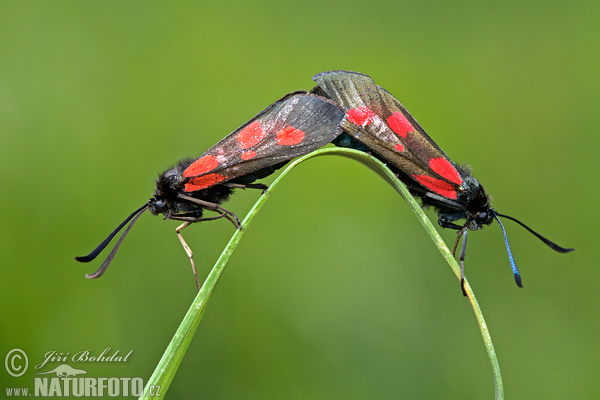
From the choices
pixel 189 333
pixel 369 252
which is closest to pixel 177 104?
pixel 369 252

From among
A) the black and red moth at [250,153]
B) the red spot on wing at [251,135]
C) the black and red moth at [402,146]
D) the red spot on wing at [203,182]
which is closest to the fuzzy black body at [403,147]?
the black and red moth at [402,146]

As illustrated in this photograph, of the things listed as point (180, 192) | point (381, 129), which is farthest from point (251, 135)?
point (381, 129)

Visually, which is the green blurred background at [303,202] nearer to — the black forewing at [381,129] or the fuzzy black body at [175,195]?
the fuzzy black body at [175,195]

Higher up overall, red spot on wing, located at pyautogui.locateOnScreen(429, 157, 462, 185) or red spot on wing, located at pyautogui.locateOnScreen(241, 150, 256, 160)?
red spot on wing, located at pyautogui.locateOnScreen(241, 150, 256, 160)

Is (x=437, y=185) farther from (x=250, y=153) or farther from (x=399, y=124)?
(x=250, y=153)

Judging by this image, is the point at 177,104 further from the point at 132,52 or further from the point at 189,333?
the point at 189,333

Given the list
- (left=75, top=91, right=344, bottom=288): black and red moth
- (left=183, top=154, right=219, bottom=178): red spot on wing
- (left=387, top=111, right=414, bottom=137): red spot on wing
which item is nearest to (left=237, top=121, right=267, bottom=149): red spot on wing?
(left=75, top=91, right=344, bottom=288): black and red moth

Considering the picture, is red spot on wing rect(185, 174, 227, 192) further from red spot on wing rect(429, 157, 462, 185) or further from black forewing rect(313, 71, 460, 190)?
red spot on wing rect(429, 157, 462, 185)
